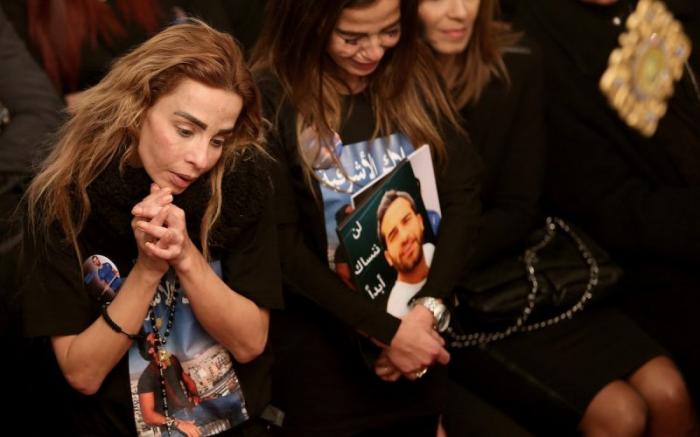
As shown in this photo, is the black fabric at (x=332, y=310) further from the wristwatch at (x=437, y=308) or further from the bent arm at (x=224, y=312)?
the bent arm at (x=224, y=312)

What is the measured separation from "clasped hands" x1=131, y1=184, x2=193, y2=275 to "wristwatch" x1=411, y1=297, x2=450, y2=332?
64 centimetres

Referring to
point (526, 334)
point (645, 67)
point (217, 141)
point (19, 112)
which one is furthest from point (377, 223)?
point (645, 67)

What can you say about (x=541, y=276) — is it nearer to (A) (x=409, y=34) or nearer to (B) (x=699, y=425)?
(B) (x=699, y=425)

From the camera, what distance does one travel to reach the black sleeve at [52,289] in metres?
1.63

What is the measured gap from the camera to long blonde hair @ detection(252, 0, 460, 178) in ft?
6.36

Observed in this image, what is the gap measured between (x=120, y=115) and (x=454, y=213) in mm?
830

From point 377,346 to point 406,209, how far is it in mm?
300

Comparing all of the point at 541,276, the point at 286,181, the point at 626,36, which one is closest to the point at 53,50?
→ the point at 286,181

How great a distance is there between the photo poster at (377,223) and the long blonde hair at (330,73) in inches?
3.4

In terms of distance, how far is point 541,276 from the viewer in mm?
2357

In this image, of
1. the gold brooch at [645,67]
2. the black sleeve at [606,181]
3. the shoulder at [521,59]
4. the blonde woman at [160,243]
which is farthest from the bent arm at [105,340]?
the gold brooch at [645,67]

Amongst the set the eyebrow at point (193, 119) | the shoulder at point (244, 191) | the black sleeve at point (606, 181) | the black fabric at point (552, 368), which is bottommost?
the black fabric at point (552, 368)

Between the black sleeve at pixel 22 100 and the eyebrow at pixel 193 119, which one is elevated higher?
the eyebrow at pixel 193 119

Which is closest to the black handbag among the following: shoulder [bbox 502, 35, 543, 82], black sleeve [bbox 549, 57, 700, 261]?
black sleeve [bbox 549, 57, 700, 261]
